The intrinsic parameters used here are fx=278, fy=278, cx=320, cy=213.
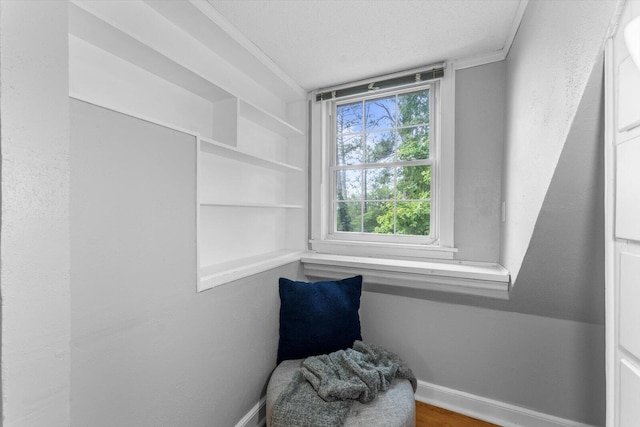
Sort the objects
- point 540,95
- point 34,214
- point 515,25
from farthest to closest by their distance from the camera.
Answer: point 515,25 → point 540,95 → point 34,214

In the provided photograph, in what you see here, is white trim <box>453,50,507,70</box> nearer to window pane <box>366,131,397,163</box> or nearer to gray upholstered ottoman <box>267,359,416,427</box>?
window pane <box>366,131,397,163</box>

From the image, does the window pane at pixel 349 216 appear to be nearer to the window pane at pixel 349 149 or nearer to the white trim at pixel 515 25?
the window pane at pixel 349 149

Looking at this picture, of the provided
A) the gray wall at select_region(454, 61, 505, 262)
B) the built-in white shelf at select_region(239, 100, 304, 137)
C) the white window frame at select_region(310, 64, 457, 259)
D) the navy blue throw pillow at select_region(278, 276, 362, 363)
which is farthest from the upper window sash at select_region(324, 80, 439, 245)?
the navy blue throw pillow at select_region(278, 276, 362, 363)

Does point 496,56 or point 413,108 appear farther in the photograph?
point 413,108

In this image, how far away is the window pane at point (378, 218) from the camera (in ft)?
7.10

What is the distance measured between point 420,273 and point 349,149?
1139 millimetres

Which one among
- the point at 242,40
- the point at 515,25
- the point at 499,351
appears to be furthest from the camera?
the point at 499,351

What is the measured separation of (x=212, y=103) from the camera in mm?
1666

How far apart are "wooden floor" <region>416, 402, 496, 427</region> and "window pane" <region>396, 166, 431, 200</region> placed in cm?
141

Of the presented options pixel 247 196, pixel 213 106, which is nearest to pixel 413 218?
pixel 247 196

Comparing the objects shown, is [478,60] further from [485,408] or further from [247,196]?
[485,408]

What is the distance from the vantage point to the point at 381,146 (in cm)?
220

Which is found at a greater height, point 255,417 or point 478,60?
point 478,60

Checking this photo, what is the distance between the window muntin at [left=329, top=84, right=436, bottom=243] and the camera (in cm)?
206
